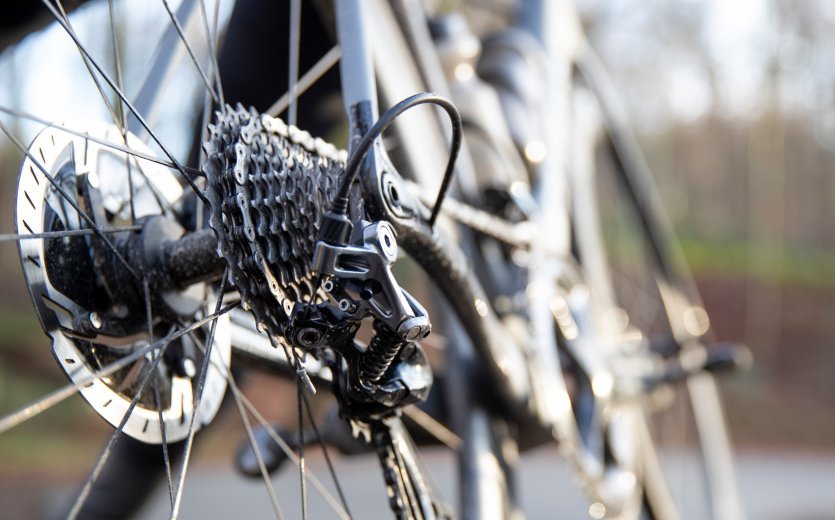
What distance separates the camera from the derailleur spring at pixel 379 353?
3.11 feet

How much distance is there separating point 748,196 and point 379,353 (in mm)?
13488

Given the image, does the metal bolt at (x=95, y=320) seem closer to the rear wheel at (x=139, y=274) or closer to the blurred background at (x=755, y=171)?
the rear wheel at (x=139, y=274)

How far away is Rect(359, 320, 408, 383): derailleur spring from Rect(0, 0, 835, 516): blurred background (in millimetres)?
7131

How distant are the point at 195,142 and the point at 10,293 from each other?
7.16 meters

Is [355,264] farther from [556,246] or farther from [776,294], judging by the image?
[776,294]

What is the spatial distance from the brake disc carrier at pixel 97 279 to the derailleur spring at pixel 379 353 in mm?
205

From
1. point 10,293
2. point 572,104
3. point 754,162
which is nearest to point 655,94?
point 754,162

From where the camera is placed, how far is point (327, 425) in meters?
1.64

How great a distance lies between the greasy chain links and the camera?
876 millimetres

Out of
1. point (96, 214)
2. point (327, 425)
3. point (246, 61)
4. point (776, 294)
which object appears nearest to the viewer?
point (96, 214)

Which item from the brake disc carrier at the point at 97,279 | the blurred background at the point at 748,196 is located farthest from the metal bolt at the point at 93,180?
the blurred background at the point at 748,196

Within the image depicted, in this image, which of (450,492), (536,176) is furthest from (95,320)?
(450,492)

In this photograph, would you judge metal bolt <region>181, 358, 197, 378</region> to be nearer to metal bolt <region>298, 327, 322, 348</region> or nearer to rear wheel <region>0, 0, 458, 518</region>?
rear wheel <region>0, 0, 458, 518</region>

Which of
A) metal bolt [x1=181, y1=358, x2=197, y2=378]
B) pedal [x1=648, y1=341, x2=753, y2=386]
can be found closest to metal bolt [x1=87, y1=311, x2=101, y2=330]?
metal bolt [x1=181, y1=358, x2=197, y2=378]
